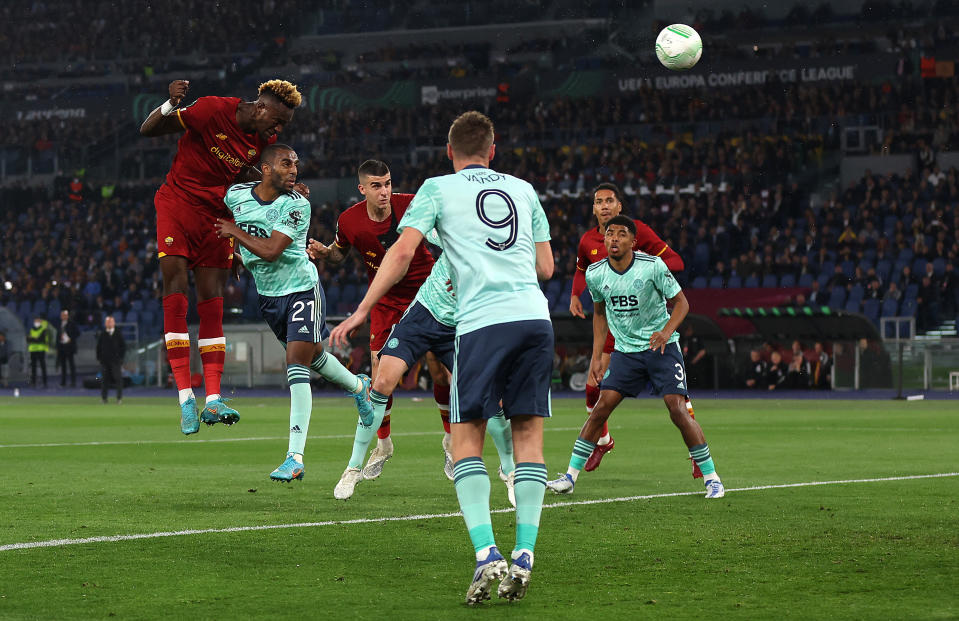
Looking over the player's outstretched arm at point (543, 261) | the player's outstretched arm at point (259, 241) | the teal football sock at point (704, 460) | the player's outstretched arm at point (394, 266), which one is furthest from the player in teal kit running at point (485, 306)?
the teal football sock at point (704, 460)

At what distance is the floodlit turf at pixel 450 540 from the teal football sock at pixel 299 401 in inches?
18.6

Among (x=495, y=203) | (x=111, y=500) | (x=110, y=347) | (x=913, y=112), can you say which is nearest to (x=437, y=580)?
(x=495, y=203)

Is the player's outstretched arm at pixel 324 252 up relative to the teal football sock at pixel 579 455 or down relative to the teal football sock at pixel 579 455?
up

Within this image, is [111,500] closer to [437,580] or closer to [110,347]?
[437,580]

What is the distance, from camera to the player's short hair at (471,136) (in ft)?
19.0

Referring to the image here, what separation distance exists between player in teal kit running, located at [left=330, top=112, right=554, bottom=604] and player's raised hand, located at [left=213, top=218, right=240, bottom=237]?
3538mm

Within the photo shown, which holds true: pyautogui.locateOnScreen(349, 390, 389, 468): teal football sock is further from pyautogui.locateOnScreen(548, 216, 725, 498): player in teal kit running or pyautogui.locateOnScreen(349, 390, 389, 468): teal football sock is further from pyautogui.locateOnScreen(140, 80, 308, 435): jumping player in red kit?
pyautogui.locateOnScreen(548, 216, 725, 498): player in teal kit running

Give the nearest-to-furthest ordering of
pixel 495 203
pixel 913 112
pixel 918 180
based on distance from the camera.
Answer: pixel 495 203
pixel 918 180
pixel 913 112

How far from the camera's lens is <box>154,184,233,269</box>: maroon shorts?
31.6ft

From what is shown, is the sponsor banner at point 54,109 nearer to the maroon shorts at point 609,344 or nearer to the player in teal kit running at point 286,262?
the maroon shorts at point 609,344

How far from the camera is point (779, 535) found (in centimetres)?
724

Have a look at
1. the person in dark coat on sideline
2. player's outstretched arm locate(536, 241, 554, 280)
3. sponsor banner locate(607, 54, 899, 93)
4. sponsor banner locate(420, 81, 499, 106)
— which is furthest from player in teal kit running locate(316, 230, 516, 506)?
sponsor banner locate(420, 81, 499, 106)

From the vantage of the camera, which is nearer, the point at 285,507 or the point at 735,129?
the point at 285,507

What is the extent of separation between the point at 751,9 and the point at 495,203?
139ft
